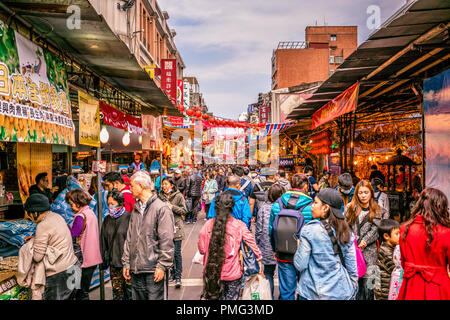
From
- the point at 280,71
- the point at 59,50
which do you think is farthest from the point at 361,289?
the point at 280,71

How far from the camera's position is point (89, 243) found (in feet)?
15.0

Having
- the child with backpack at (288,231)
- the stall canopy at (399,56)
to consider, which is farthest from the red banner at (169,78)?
the child with backpack at (288,231)

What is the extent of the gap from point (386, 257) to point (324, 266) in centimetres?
141

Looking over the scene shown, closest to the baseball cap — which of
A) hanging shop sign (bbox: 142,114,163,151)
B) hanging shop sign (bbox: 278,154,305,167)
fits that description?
hanging shop sign (bbox: 142,114,163,151)

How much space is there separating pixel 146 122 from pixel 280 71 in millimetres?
39192

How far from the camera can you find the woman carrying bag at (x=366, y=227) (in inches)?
162

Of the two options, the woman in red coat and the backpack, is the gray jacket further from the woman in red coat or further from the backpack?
the woman in red coat

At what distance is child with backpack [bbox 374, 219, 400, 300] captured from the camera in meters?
3.88

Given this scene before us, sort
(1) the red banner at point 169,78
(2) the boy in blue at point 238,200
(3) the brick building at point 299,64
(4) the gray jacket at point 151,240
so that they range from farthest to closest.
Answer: (3) the brick building at point 299,64, (1) the red banner at point 169,78, (2) the boy in blue at point 238,200, (4) the gray jacket at point 151,240

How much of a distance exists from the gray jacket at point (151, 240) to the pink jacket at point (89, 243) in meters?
0.94

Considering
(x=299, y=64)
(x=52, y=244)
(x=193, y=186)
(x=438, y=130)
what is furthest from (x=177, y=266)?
(x=299, y=64)

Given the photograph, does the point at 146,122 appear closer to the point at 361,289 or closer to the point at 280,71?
the point at 361,289

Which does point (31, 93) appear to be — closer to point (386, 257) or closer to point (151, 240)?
point (151, 240)

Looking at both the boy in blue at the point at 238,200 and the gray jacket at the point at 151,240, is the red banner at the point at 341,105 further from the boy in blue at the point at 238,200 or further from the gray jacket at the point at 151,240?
the gray jacket at the point at 151,240
